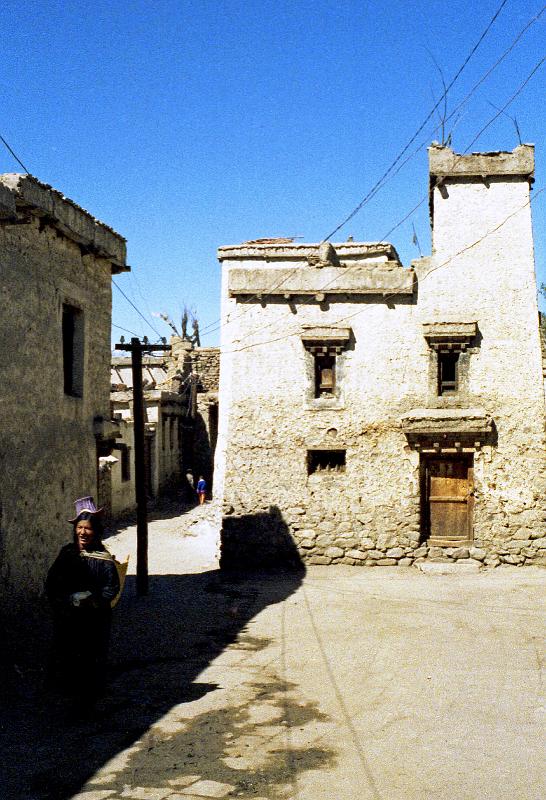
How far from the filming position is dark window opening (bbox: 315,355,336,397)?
16.3 m

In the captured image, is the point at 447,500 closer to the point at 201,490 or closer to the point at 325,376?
the point at 325,376

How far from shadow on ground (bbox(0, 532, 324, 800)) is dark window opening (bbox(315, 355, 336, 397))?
679 cm

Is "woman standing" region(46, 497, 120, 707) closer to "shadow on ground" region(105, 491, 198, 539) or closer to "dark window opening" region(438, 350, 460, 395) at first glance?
"dark window opening" region(438, 350, 460, 395)

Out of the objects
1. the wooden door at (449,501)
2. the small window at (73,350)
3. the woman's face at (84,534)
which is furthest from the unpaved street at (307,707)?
the small window at (73,350)

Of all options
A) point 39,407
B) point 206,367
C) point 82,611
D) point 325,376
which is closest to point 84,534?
point 82,611

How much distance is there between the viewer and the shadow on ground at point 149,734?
17.5ft

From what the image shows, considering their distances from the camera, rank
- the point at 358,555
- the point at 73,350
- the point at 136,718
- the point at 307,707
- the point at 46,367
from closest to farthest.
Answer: the point at 136,718, the point at 307,707, the point at 46,367, the point at 73,350, the point at 358,555

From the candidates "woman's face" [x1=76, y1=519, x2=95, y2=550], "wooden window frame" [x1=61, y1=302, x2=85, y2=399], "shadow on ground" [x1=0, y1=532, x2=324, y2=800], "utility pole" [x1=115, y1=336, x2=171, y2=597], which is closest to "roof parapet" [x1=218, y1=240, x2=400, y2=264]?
"utility pole" [x1=115, y1=336, x2=171, y2=597]

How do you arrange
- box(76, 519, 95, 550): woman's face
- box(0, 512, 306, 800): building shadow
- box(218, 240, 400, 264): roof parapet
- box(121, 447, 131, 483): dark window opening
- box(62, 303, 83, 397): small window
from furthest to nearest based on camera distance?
box(121, 447, 131, 483): dark window opening → box(218, 240, 400, 264): roof parapet → box(62, 303, 83, 397): small window → box(76, 519, 95, 550): woman's face → box(0, 512, 306, 800): building shadow

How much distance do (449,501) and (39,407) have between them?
30.0 ft

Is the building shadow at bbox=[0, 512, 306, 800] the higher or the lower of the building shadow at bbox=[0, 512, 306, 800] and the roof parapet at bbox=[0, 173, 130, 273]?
the lower

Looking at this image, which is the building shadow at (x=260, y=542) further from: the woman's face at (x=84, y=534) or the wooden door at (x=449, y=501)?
the woman's face at (x=84, y=534)

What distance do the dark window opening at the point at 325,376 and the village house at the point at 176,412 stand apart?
1271 centimetres

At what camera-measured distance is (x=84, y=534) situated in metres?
7.18
